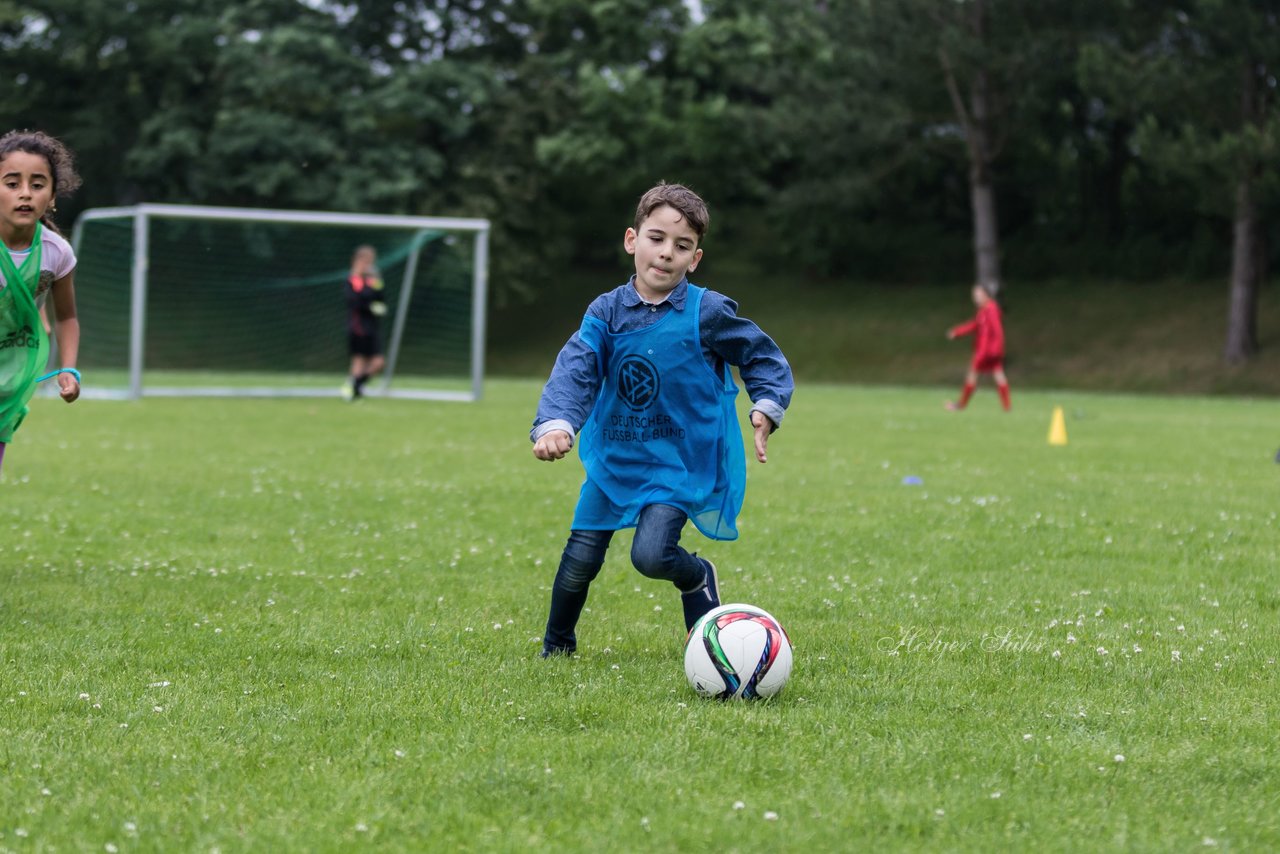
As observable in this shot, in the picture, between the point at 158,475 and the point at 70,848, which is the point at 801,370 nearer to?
the point at 158,475

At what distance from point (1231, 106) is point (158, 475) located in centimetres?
3092

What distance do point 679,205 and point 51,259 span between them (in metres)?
3.04

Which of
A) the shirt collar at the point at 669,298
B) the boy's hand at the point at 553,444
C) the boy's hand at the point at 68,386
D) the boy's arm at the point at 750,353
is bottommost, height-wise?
the boy's hand at the point at 68,386

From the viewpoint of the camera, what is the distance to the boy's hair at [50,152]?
657 cm

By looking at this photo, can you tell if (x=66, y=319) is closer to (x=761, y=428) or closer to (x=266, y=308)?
(x=761, y=428)

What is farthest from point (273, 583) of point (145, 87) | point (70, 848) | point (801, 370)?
point (145, 87)

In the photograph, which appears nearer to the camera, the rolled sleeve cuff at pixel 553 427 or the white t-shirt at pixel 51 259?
the rolled sleeve cuff at pixel 553 427

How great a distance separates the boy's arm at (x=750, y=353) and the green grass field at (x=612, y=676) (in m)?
1.07

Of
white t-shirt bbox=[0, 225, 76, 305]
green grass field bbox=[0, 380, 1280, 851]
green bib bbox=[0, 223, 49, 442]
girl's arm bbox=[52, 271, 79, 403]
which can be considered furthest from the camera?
girl's arm bbox=[52, 271, 79, 403]

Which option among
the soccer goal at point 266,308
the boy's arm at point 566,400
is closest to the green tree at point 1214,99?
the soccer goal at point 266,308

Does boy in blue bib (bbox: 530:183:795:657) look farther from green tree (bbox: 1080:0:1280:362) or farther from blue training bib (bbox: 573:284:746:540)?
green tree (bbox: 1080:0:1280:362)

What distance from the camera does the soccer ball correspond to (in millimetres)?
5281

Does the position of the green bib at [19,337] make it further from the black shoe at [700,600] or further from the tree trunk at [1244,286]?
the tree trunk at [1244,286]

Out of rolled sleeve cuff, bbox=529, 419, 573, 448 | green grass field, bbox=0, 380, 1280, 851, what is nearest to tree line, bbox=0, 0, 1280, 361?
green grass field, bbox=0, 380, 1280, 851
